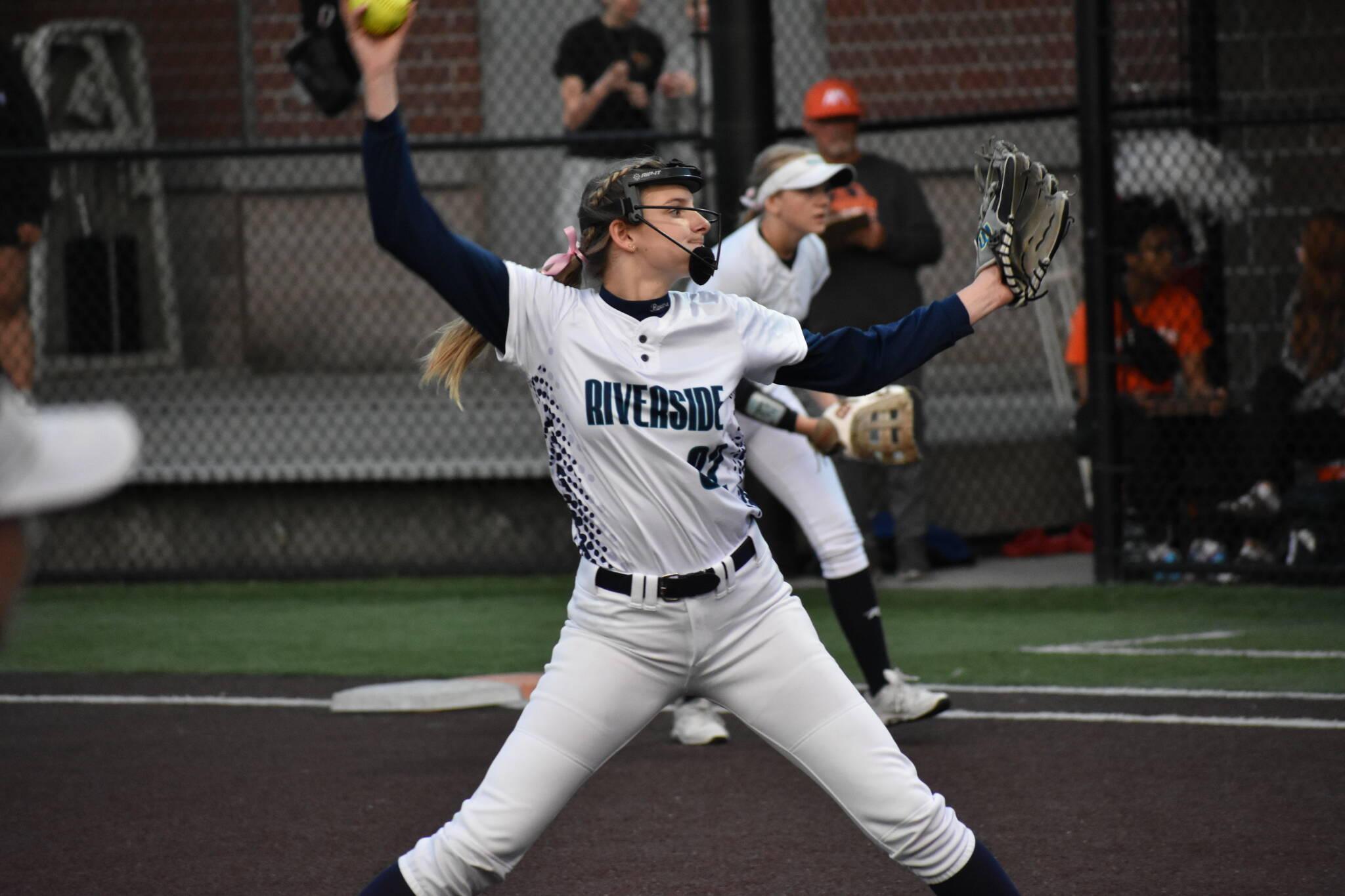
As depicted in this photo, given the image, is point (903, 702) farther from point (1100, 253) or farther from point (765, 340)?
point (1100, 253)

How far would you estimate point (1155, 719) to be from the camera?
271 inches

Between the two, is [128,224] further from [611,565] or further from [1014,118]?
[611,565]

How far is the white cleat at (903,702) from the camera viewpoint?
6.52 metres

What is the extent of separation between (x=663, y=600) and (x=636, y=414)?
40cm

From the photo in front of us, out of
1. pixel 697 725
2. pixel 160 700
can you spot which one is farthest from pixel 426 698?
pixel 697 725

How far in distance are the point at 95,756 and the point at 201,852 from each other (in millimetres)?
1469

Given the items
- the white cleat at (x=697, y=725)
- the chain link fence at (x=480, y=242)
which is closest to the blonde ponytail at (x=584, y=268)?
the white cleat at (x=697, y=725)

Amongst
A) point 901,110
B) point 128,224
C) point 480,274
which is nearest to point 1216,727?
point 480,274

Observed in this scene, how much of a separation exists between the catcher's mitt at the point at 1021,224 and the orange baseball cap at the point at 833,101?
5796 mm

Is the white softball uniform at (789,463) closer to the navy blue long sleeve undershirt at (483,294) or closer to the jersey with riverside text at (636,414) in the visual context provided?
the navy blue long sleeve undershirt at (483,294)

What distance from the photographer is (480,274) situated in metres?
3.95

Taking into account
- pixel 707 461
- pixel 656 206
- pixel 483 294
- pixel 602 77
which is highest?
pixel 602 77

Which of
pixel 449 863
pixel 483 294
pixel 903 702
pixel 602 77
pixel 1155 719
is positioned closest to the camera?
pixel 449 863

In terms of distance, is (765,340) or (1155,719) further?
(1155,719)
